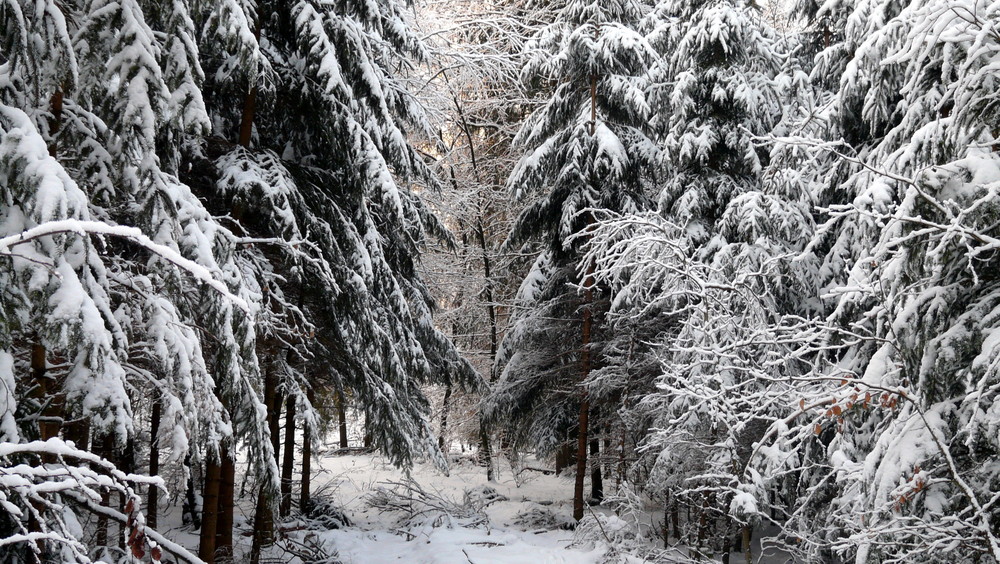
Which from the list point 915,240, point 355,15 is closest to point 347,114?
point 355,15

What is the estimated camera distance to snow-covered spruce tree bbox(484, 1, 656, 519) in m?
10.8

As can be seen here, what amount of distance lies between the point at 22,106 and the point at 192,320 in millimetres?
1597

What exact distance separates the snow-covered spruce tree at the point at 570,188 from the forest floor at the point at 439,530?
48.1 inches

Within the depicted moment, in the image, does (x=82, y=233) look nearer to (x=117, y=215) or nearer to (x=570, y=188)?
(x=117, y=215)

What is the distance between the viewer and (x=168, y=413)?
3.75m

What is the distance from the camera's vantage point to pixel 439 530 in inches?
388

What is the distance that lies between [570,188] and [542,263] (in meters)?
1.88

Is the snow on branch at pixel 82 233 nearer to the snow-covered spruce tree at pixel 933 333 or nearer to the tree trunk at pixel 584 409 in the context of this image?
the snow-covered spruce tree at pixel 933 333

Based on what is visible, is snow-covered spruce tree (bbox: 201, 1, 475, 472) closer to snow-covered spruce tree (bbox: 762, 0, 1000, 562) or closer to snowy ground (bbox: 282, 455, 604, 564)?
snowy ground (bbox: 282, 455, 604, 564)

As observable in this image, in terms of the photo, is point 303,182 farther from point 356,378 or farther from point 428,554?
point 428,554

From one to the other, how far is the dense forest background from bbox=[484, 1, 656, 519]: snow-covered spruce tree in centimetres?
7

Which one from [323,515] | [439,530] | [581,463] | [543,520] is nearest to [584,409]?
[581,463]

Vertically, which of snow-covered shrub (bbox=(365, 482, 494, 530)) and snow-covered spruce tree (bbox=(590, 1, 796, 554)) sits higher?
snow-covered spruce tree (bbox=(590, 1, 796, 554))

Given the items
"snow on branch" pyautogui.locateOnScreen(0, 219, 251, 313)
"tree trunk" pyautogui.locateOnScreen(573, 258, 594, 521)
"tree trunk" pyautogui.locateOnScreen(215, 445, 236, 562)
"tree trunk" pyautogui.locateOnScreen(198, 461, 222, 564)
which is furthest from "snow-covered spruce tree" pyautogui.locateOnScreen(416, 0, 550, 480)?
"snow on branch" pyautogui.locateOnScreen(0, 219, 251, 313)
